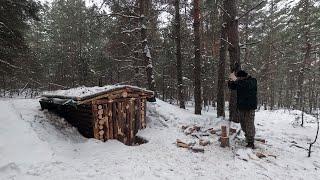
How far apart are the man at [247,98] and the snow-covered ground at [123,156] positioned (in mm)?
511

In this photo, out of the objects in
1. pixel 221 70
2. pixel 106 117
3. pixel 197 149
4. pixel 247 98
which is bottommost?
pixel 197 149

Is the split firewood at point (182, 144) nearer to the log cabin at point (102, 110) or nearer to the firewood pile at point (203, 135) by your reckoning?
the firewood pile at point (203, 135)

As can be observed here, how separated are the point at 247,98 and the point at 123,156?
12.6ft

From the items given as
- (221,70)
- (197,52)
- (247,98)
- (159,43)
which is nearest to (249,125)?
(247,98)

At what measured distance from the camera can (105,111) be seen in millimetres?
8695

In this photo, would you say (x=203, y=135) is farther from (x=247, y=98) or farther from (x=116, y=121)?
(x=116, y=121)

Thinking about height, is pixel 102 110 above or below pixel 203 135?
above

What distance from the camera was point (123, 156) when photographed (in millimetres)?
7234

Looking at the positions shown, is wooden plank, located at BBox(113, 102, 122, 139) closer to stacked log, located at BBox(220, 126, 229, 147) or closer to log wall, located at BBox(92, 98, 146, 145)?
log wall, located at BBox(92, 98, 146, 145)

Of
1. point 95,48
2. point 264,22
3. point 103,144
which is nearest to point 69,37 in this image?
point 95,48

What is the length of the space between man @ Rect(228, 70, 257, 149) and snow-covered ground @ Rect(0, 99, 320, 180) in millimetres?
511

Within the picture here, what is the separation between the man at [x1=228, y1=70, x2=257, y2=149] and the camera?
834 cm

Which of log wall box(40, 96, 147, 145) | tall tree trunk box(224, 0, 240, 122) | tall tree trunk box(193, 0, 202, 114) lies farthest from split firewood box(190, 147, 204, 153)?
tall tree trunk box(193, 0, 202, 114)

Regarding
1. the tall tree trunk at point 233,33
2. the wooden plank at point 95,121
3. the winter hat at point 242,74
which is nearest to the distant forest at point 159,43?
the tall tree trunk at point 233,33
